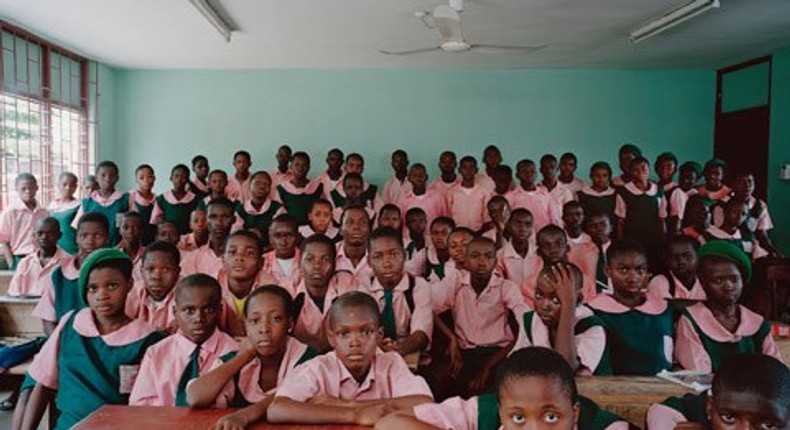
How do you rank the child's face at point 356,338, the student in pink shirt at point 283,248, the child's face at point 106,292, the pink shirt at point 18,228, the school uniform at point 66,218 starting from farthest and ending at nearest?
the school uniform at point 66,218 → the pink shirt at point 18,228 → the student in pink shirt at point 283,248 → the child's face at point 106,292 → the child's face at point 356,338

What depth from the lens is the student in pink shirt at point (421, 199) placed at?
258 inches

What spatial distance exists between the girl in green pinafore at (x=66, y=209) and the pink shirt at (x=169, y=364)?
4.01 metres

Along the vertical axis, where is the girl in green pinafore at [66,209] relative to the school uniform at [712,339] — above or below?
above

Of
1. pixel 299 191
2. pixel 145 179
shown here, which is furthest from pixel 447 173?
pixel 145 179

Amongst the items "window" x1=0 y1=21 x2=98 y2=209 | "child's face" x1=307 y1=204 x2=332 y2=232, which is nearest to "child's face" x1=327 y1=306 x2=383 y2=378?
"child's face" x1=307 y1=204 x2=332 y2=232

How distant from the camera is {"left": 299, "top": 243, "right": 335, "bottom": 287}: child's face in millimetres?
3357

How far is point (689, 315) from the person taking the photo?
9.29ft

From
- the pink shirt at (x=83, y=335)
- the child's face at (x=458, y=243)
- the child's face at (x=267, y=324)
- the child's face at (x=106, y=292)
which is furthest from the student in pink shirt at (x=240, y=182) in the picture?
the child's face at (x=267, y=324)

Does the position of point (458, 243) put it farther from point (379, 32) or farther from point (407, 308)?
point (379, 32)

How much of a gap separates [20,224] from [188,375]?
4295 mm

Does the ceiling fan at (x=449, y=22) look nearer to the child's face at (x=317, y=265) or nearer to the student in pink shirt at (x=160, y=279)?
the child's face at (x=317, y=265)

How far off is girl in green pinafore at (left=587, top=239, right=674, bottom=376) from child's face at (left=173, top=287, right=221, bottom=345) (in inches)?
70.2

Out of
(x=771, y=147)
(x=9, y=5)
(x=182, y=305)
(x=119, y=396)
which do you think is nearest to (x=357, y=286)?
(x=182, y=305)

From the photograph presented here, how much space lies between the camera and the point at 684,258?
12.8ft
